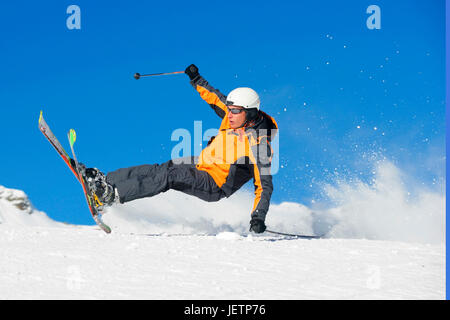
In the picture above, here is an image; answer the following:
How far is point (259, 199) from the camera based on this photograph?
600 centimetres

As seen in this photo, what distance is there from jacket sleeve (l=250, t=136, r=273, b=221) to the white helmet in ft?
1.61

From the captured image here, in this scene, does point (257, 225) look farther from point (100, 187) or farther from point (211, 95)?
point (211, 95)

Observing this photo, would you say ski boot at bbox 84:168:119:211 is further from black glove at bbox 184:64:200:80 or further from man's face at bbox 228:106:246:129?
black glove at bbox 184:64:200:80

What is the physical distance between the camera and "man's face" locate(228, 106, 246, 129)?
6.39 meters

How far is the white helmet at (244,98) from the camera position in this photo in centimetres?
637

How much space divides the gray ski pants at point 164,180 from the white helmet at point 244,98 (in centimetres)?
101

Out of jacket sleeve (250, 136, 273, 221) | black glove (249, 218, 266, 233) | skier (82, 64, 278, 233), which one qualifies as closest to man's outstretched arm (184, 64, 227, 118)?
skier (82, 64, 278, 233)

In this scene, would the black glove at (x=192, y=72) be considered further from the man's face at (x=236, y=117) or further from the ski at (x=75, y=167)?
the ski at (x=75, y=167)

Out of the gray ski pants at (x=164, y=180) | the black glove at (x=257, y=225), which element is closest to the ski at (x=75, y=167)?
the gray ski pants at (x=164, y=180)

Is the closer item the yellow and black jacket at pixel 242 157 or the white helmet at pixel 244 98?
the yellow and black jacket at pixel 242 157

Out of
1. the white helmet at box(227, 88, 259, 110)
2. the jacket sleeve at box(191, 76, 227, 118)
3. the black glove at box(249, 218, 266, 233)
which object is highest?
the jacket sleeve at box(191, 76, 227, 118)

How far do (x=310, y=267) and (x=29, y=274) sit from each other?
2321 millimetres
